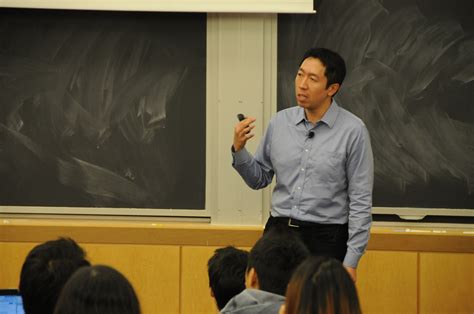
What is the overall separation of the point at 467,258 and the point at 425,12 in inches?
55.8

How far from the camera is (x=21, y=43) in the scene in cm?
543

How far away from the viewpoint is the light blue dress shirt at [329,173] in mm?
4055

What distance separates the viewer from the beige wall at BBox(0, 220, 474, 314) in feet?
17.0

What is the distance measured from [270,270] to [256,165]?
1508 mm

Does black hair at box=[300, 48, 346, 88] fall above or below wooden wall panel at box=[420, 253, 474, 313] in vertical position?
above

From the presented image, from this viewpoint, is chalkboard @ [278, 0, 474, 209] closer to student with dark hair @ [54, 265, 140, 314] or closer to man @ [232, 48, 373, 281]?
man @ [232, 48, 373, 281]

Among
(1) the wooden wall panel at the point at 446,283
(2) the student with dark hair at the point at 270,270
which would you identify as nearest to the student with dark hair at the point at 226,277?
(2) the student with dark hair at the point at 270,270

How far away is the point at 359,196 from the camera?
405 centimetres

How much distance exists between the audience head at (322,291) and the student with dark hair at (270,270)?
0.50 m

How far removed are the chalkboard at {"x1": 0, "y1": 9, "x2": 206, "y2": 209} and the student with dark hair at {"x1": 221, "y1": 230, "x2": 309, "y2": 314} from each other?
8.48 ft

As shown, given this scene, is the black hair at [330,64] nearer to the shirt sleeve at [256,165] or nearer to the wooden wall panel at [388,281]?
the shirt sleeve at [256,165]

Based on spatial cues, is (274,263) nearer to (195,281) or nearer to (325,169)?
(325,169)

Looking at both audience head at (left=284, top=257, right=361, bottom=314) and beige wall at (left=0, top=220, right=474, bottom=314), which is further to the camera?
beige wall at (left=0, top=220, right=474, bottom=314)

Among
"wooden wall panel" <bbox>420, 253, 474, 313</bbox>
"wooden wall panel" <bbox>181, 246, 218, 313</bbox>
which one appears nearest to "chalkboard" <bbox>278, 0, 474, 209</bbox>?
"wooden wall panel" <bbox>420, 253, 474, 313</bbox>
